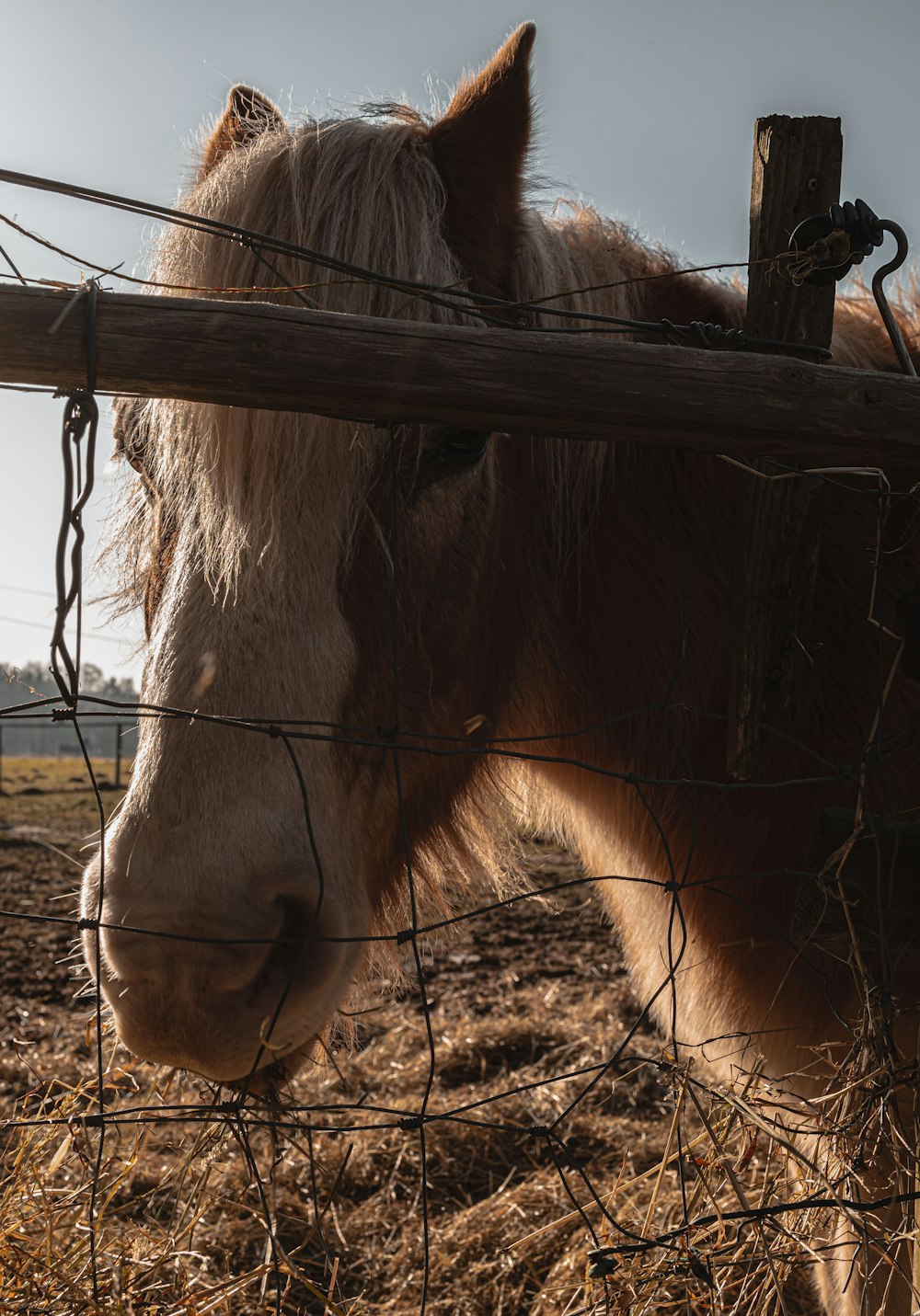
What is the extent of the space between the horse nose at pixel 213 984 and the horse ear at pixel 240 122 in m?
1.79

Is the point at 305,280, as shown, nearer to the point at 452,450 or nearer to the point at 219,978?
the point at 452,450

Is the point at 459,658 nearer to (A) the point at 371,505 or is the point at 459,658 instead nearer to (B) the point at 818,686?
(A) the point at 371,505

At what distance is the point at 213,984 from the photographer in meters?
1.46

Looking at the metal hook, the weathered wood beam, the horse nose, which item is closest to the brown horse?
the horse nose

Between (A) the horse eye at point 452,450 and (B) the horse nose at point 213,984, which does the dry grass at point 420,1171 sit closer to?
(B) the horse nose at point 213,984

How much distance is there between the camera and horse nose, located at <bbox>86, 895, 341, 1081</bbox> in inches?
56.8

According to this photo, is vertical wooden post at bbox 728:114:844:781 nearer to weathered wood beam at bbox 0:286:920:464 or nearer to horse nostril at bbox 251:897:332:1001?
weathered wood beam at bbox 0:286:920:464

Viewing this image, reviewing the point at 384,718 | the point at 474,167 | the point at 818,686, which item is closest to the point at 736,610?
the point at 818,686

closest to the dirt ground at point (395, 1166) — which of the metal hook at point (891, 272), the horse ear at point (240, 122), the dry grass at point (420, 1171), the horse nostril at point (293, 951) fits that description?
the dry grass at point (420, 1171)

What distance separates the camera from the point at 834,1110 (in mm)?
1806

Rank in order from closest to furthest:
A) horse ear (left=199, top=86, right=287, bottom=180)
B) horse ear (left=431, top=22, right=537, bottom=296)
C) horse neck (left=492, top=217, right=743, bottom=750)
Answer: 1. horse ear (left=431, top=22, right=537, bottom=296)
2. horse neck (left=492, top=217, right=743, bottom=750)
3. horse ear (left=199, top=86, right=287, bottom=180)

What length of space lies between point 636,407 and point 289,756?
793 millimetres

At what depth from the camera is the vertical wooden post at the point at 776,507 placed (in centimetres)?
176

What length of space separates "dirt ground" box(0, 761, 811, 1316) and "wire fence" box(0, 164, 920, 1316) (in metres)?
0.01
